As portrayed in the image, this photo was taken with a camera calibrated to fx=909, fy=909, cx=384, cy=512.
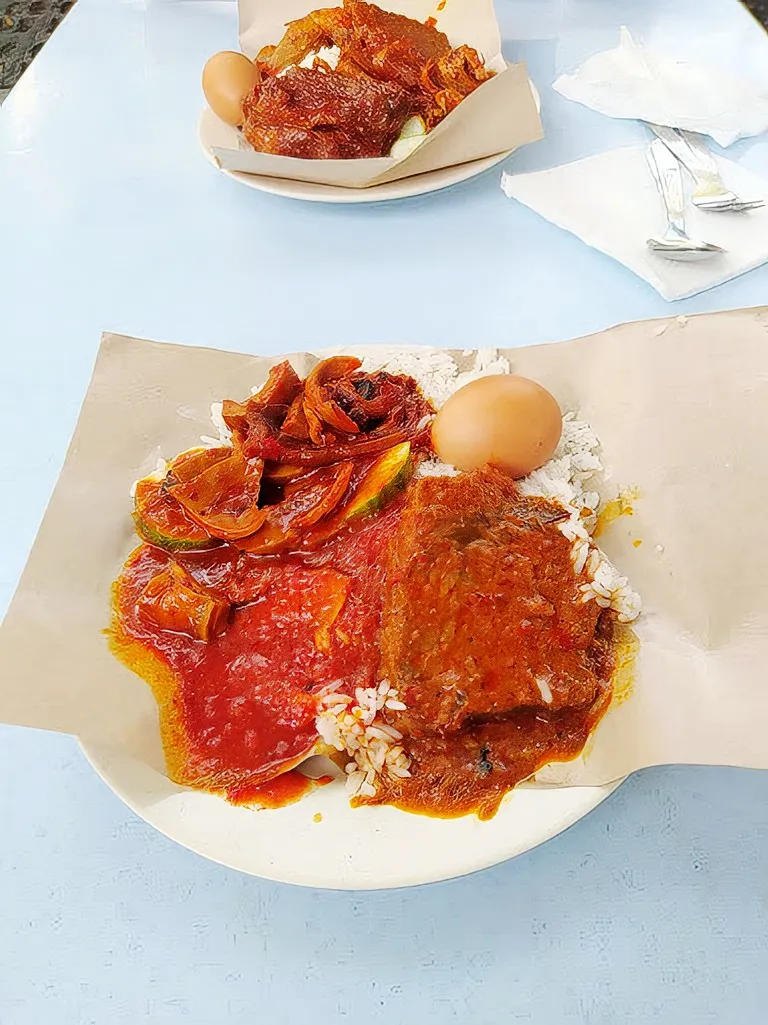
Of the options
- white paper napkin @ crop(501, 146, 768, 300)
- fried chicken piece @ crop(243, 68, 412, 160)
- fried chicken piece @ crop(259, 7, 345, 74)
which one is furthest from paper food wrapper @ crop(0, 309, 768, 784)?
fried chicken piece @ crop(259, 7, 345, 74)

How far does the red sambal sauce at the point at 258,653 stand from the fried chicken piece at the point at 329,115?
1.03m

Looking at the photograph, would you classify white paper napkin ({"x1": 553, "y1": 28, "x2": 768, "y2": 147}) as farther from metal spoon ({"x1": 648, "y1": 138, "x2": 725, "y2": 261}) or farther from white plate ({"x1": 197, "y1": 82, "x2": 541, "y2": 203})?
white plate ({"x1": 197, "y1": 82, "x2": 541, "y2": 203})

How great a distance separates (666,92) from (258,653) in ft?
5.51

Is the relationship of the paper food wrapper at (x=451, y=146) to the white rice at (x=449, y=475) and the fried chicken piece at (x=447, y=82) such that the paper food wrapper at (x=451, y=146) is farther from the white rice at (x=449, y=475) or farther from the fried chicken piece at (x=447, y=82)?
the white rice at (x=449, y=475)

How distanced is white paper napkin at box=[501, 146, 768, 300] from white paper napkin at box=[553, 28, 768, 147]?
0.40 feet

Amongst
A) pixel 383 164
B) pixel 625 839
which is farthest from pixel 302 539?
pixel 383 164

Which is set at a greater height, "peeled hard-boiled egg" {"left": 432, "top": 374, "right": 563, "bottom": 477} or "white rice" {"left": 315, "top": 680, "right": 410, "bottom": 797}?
"peeled hard-boiled egg" {"left": 432, "top": 374, "right": 563, "bottom": 477}

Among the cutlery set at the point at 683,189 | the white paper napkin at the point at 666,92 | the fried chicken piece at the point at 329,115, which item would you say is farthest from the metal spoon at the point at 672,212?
the fried chicken piece at the point at 329,115

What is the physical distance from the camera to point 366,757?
1125 mm

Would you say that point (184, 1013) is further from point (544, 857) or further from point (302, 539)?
point (302, 539)

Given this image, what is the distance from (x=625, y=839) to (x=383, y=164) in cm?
140

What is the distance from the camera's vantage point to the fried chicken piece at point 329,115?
1974 millimetres

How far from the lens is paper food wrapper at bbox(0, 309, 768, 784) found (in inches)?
43.4

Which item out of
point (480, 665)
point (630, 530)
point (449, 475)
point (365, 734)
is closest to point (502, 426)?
point (449, 475)
